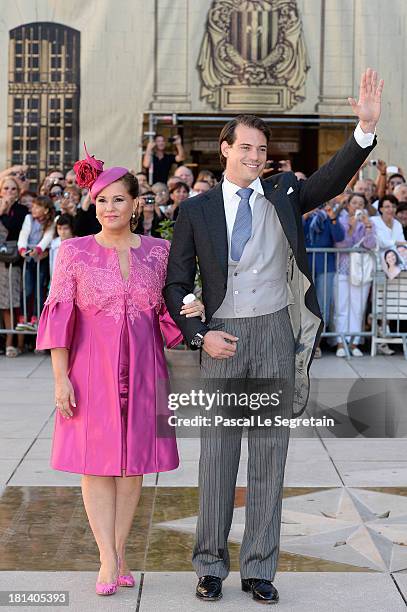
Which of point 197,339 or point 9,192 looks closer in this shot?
point 197,339

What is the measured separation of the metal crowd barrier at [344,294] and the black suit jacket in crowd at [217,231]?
24.2 feet

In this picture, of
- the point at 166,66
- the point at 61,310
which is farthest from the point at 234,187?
the point at 166,66

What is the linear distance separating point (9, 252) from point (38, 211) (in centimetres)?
53

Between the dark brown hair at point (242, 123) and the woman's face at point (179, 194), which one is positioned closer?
the dark brown hair at point (242, 123)

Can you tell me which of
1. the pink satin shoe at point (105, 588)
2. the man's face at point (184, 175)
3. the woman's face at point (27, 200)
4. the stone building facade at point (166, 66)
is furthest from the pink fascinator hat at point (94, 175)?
the stone building facade at point (166, 66)

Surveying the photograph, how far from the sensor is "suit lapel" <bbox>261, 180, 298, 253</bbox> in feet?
15.7

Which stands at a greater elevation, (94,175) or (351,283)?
(94,175)

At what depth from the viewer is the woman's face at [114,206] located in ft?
16.3

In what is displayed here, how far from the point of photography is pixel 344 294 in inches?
487

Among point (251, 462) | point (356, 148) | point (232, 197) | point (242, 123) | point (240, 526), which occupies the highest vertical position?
point (242, 123)

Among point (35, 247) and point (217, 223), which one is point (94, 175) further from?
point (35, 247)

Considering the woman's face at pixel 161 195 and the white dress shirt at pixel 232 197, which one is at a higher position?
the white dress shirt at pixel 232 197

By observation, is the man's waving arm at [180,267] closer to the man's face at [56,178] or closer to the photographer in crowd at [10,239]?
the photographer in crowd at [10,239]

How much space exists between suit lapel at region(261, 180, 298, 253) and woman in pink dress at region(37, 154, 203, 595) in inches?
24.0
